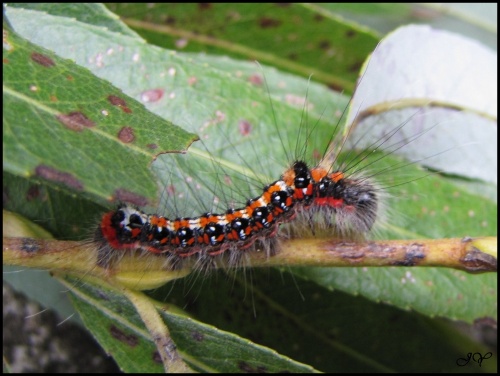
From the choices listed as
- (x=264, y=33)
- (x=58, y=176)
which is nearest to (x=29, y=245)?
(x=58, y=176)

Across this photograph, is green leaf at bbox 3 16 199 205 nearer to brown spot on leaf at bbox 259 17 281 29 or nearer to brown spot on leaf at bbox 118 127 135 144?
brown spot on leaf at bbox 118 127 135 144

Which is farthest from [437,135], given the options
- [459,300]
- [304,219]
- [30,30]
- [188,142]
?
[30,30]

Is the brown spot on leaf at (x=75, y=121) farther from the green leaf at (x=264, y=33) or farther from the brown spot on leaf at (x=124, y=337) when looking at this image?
the green leaf at (x=264, y=33)

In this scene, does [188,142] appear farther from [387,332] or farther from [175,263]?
[387,332]

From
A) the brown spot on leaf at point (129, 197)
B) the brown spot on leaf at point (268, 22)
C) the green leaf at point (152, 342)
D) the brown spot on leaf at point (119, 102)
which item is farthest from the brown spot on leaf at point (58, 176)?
the brown spot on leaf at point (268, 22)

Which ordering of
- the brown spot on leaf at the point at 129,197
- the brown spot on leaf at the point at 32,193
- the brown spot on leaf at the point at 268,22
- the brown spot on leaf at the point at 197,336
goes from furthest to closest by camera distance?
the brown spot on leaf at the point at 268,22 < the brown spot on leaf at the point at 32,193 < the brown spot on leaf at the point at 197,336 < the brown spot on leaf at the point at 129,197
